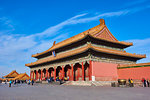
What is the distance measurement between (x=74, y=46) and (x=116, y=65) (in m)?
9.28

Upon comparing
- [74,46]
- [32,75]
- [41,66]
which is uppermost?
[74,46]

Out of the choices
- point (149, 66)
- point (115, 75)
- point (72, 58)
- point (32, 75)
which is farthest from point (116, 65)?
point (32, 75)

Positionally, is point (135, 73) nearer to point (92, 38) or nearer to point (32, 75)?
point (92, 38)

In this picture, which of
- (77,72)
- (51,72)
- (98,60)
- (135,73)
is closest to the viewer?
(135,73)

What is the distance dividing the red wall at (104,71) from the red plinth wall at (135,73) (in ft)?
4.13

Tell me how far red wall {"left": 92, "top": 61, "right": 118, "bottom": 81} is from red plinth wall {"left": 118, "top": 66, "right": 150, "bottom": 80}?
4.13 ft

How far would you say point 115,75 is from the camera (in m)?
27.5

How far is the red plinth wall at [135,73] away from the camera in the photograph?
2391 centimetres

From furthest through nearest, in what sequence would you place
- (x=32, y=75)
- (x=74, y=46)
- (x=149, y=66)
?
(x=32, y=75) → (x=74, y=46) → (x=149, y=66)

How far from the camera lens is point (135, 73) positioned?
25.2 metres

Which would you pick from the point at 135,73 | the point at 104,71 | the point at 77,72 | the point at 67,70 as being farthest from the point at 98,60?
the point at 67,70

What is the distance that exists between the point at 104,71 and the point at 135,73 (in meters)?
5.22

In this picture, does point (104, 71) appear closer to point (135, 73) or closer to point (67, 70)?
point (135, 73)

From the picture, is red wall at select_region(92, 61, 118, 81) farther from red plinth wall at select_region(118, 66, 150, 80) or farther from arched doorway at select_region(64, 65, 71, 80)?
arched doorway at select_region(64, 65, 71, 80)
